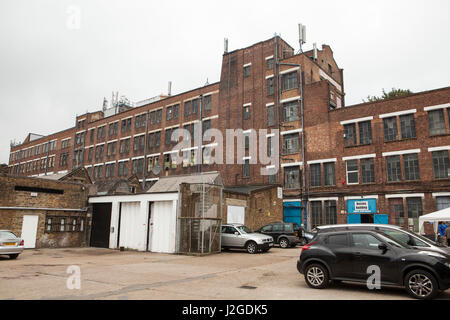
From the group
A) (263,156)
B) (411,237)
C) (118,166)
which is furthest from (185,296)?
(118,166)

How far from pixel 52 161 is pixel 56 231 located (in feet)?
135

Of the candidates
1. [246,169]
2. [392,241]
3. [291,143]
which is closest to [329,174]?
[291,143]

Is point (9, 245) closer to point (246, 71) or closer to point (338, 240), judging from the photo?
point (338, 240)

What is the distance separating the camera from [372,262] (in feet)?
26.3

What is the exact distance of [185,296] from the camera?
747cm

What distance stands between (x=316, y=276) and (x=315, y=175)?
2198cm

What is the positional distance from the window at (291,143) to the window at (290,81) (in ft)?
15.9

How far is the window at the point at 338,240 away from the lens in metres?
8.62

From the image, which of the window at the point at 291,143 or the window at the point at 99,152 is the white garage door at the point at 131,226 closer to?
the window at the point at 291,143

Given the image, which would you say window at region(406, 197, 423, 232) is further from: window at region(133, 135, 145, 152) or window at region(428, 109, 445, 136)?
Answer: window at region(133, 135, 145, 152)

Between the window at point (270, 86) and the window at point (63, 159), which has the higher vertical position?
the window at point (270, 86)

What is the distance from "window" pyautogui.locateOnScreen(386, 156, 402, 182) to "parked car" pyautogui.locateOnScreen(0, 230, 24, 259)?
2461 cm

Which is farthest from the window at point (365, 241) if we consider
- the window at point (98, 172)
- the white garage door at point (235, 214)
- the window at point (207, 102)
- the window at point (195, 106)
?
the window at point (98, 172)
